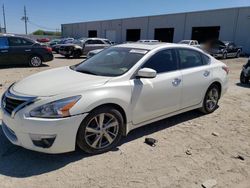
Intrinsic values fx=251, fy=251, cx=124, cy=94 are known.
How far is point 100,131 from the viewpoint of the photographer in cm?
350

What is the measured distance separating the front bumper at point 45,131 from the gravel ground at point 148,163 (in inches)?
11.4

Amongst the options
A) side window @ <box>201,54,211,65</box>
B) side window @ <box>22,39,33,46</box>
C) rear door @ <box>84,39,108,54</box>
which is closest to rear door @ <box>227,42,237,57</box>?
rear door @ <box>84,39,108,54</box>

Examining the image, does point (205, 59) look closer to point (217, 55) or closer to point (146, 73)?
point (146, 73)

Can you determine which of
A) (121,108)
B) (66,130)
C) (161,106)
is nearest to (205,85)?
(161,106)

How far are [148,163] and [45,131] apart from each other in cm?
141

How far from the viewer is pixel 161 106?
4211 millimetres

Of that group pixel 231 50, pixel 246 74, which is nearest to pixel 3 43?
pixel 246 74

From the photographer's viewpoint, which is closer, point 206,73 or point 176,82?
point 176,82

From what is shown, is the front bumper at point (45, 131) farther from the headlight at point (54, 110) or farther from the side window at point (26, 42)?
the side window at point (26, 42)

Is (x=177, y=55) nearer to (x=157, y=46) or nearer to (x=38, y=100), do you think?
(x=157, y=46)

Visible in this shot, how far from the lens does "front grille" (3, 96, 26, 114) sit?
3.16 meters

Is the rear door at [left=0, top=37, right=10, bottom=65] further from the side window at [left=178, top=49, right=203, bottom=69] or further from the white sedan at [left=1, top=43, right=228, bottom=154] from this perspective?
the side window at [left=178, top=49, right=203, bottom=69]

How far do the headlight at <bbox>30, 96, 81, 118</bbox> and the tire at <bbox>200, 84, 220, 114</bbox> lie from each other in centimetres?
322

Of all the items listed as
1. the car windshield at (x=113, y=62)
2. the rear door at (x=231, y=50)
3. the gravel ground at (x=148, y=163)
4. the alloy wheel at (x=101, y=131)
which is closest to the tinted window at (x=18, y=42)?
the car windshield at (x=113, y=62)
